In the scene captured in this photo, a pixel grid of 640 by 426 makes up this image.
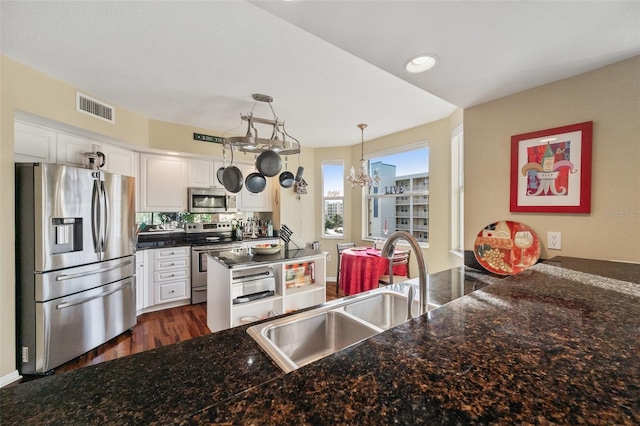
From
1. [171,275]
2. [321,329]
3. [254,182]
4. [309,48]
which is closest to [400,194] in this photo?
[254,182]

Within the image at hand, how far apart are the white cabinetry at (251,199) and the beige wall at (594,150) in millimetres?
3329

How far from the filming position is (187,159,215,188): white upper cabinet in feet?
12.8

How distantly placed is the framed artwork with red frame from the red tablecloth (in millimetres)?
1709

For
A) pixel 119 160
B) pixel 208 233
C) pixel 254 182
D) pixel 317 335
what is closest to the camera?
pixel 317 335

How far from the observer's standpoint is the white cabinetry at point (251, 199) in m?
4.36

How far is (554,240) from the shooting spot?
168cm

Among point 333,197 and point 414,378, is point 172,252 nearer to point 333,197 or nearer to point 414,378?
point 333,197

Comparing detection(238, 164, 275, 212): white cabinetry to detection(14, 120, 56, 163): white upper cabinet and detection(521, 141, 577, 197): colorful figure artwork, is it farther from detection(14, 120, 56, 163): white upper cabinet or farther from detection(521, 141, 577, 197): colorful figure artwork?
detection(521, 141, 577, 197): colorful figure artwork

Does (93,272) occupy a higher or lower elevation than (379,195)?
lower

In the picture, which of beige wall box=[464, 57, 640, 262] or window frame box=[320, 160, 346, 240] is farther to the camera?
window frame box=[320, 160, 346, 240]

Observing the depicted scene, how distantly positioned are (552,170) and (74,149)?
4227 mm

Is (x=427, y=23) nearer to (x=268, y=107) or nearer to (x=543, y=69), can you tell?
(x=543, y=69)

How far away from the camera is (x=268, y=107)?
3.00m

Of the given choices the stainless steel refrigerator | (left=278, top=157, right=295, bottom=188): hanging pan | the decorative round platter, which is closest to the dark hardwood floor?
the stainless steel refrigerator
